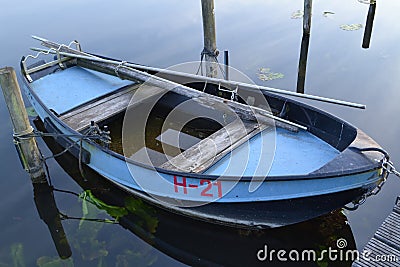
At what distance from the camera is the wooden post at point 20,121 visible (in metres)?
6.29

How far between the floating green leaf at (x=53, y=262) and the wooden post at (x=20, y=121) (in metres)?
1.71

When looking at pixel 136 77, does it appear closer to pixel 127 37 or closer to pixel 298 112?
pixel 298 112

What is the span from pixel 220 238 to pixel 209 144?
1.50 metres

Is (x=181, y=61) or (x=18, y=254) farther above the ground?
(x=181, y=61)

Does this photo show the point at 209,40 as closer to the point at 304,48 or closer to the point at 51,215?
the point at 304,48

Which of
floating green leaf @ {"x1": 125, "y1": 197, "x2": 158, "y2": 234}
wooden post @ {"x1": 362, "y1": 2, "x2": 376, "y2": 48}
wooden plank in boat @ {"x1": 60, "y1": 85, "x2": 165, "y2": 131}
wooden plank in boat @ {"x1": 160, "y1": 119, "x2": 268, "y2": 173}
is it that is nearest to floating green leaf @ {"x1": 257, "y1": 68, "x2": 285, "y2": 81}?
wooden post @ {"x1": 362, "y1": 2, "x2": 376, "y2": 48}

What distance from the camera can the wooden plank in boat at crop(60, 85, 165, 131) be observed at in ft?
24.3

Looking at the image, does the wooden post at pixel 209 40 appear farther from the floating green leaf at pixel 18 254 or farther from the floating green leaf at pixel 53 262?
the floating green leaf at pixel 18 254

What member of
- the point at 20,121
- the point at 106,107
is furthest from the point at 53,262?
the point at 106,107

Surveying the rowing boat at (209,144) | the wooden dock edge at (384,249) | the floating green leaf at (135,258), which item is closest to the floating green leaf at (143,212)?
the rowing boat at (209,144)

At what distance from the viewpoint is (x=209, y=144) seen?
632cm

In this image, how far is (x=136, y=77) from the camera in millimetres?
8000

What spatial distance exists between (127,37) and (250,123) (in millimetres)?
8445

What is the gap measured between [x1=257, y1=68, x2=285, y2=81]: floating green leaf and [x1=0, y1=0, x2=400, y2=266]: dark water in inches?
5.9
